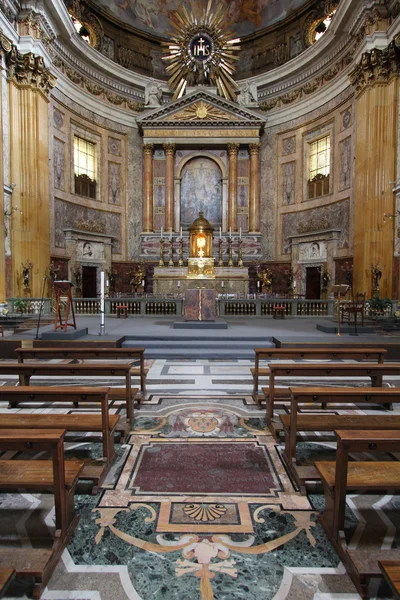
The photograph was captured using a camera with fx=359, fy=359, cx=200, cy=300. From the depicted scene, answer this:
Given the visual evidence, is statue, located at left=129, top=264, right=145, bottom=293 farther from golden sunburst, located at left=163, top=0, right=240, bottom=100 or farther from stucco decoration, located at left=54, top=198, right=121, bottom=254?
golden sunburst, located at left=163, top=0, right=240, bottom=100

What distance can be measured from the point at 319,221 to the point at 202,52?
13.0m

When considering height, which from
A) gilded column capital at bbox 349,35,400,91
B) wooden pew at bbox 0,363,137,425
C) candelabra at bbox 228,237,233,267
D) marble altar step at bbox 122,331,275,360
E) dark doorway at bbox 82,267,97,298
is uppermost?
gilded column capital at bbox 349,35,400,91

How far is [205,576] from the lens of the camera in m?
2.06

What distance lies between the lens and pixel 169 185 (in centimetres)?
2159

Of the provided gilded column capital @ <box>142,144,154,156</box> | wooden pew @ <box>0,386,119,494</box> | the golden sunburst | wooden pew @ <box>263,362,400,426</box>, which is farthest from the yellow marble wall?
wooden pew @ <box>0,386,119,494</box>

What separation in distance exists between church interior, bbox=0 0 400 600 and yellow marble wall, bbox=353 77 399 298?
85 millimetres

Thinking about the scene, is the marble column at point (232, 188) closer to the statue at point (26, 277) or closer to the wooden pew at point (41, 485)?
the statue at point (26, 277)

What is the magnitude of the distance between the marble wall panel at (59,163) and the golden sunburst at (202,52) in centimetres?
824

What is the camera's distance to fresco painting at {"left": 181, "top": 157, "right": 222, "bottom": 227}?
2242cm

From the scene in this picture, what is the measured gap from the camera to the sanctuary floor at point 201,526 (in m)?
2.00

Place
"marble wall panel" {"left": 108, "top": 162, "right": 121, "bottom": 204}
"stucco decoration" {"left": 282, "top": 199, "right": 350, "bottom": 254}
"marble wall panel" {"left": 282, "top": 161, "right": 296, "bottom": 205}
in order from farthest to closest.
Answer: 1. "marble wall panel" {"left": 108, "top": 162, "right": 121, "bottom": 204}
2. "marble wall panel" {"left": 282, "top": 161, "right": 296, "bottom": 205}
3. "stucco decoration" {"left": 282, "top": 199, "right": 350, "bottom": 254}

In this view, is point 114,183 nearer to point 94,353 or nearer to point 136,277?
point 136,277

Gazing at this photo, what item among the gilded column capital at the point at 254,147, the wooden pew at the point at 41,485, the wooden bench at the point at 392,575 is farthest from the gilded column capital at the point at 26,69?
the wooden bench at the point at 392,575

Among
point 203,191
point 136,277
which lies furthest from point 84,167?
point 203,191
